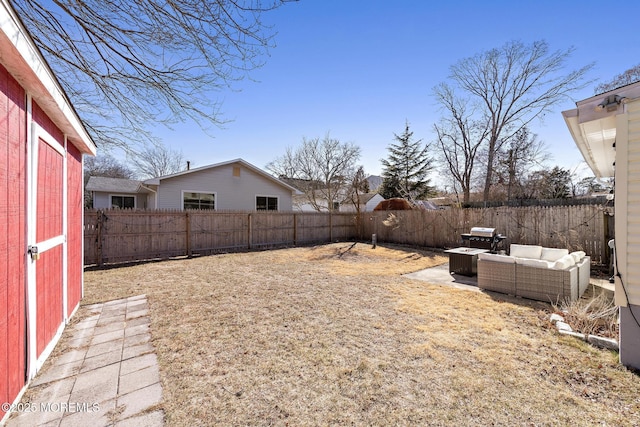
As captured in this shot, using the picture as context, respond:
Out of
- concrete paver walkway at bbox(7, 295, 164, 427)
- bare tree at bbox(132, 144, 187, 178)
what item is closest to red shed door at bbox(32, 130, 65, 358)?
concrete paver walkway at bbox(7, 295, 164, 427)

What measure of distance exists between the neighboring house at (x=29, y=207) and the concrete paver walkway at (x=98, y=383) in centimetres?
14

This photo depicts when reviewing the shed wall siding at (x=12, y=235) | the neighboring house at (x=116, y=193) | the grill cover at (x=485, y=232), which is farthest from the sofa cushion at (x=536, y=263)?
the neighboring house at (x=116, y=193)

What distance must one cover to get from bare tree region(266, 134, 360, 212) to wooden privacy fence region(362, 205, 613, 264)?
7131 millimetres

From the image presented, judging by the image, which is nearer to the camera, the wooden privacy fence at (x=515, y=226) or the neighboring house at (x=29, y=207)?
the neighboring house at (x=29, y=207)

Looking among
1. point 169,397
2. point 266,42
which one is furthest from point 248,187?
point 169,397

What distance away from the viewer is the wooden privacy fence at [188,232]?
25.3 feet

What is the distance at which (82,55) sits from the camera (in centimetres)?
339

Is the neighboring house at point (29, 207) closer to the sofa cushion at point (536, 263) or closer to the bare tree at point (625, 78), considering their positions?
the sofa cushion at point (536, 263)

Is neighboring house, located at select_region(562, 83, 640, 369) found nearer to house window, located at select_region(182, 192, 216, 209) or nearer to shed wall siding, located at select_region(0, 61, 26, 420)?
shed wall siding, located at select_region(0, 61, 26, 420)

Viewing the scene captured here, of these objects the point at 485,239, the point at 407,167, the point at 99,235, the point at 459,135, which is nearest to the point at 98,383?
the point at 99,235

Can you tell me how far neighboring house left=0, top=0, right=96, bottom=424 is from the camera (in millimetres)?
1814

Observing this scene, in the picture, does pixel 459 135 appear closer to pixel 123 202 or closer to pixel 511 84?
pixel 511 84

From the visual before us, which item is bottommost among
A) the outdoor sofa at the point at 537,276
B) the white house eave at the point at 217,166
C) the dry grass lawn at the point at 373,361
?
the dry grass lawn at the point at 373,361

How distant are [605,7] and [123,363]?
11569 mm
